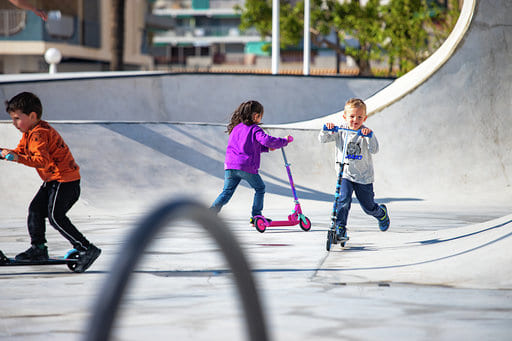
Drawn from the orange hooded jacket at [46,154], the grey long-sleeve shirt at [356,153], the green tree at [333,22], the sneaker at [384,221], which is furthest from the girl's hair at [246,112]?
the green tree at [333,22]

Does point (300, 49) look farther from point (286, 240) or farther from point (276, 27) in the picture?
point (286, 240)

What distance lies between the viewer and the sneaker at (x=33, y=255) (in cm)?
557

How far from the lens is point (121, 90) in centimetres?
1886

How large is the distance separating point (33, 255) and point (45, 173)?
66 cm

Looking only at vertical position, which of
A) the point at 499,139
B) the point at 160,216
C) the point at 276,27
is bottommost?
the point at 499,139

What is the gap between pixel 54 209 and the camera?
546 cm

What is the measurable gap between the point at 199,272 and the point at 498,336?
2535mm

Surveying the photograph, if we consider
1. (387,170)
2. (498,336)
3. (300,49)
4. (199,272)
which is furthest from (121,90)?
(300,49)

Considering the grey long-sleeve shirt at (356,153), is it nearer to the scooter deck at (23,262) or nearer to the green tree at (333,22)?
the scooter deck at (23,262)

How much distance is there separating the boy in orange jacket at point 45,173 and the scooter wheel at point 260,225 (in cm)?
259

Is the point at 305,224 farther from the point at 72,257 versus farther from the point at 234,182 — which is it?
the point at 72,257

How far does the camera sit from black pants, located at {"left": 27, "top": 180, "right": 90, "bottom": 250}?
548cm

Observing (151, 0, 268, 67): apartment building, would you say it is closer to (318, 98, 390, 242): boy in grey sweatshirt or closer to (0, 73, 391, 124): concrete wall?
(0, 73, 391, 124): concrete wall

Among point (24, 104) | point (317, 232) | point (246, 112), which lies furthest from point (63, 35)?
point (24, 104)
